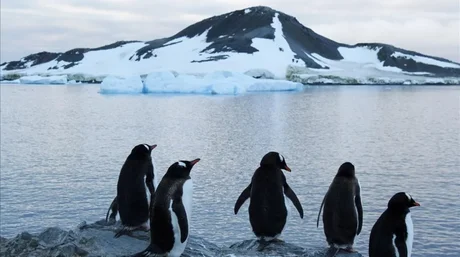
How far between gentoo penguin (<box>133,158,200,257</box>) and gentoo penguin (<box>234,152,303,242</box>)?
4.50 ft

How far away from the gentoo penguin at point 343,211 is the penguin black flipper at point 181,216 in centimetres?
190

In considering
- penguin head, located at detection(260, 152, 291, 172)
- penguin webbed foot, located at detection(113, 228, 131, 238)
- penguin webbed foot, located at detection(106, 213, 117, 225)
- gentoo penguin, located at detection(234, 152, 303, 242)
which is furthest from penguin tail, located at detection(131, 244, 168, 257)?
penguin head, located at detection(260, 152, 291, 172)

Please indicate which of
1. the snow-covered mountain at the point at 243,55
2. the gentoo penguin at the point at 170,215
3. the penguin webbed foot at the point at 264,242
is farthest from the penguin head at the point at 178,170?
the snow-covered mountain at the point at 243,55

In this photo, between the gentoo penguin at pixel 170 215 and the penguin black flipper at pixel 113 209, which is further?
the penguin black flipper at pixel 113 209

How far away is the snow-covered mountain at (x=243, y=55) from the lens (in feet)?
381

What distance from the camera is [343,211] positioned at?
6.86 m

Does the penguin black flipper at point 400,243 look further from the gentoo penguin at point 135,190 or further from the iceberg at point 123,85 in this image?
the iceberg at point 123,85

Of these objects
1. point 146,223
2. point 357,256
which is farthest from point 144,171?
point 357,256

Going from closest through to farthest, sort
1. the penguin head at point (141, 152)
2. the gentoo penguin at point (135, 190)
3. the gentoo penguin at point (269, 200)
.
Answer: the gentoo penguin at point (135, 190) < the penguin head at point (141, 152) < the gentoo penguin at point (269, 200)

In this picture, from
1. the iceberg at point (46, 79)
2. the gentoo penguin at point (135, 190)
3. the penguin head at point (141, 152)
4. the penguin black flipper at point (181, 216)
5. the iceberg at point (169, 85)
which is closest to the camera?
the penguin black flipper at point (181, 216)

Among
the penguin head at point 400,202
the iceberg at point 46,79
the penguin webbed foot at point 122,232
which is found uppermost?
the penguin head at point 400,202

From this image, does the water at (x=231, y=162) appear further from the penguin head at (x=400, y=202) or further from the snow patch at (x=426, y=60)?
the snow patch at (x=426, y=60)

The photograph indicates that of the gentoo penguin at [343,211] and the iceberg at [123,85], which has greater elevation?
the gentoo penguin at [343,211]

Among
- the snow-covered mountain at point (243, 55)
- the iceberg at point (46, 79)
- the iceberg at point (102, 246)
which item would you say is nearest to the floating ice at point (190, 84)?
the snow-covered mountain at point (243, 55)
